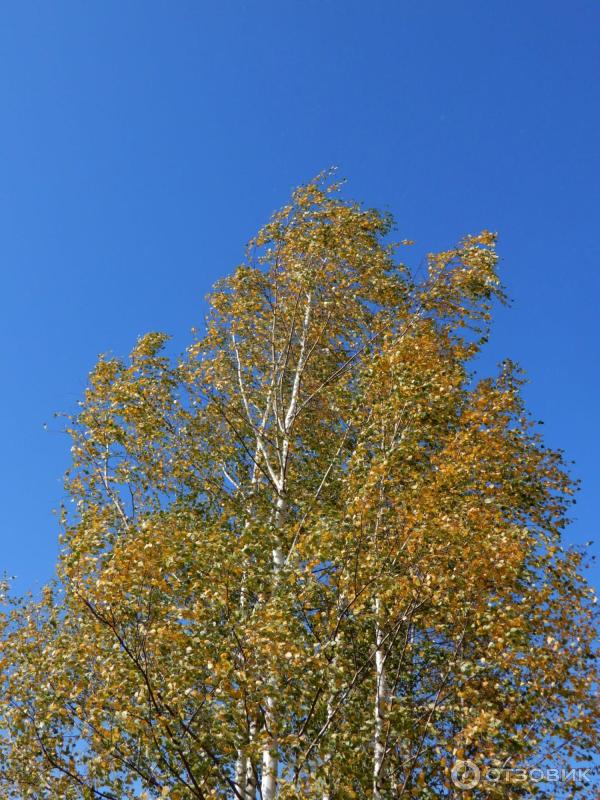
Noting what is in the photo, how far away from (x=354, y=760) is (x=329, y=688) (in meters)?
1.95

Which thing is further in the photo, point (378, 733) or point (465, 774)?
point (378, 733)

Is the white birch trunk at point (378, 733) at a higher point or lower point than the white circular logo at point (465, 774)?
higher

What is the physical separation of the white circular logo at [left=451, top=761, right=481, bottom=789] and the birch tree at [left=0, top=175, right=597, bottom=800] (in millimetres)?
165

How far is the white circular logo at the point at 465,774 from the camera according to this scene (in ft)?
27.6

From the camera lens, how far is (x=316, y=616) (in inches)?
405

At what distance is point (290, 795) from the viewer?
8.08 metres

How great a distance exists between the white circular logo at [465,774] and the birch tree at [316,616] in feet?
0.54

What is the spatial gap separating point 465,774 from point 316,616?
2957 mm

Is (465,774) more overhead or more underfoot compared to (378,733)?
more underfoot

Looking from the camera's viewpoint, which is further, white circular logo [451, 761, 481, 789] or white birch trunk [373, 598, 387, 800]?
white birch trunk [373, 598, 387, 800]

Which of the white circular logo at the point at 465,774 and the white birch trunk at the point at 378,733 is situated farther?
the white birch trunk at the point at 378,733

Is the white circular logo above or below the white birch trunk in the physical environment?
below

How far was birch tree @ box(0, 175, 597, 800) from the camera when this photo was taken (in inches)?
344

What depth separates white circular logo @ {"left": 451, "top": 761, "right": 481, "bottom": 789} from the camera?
8414mm
